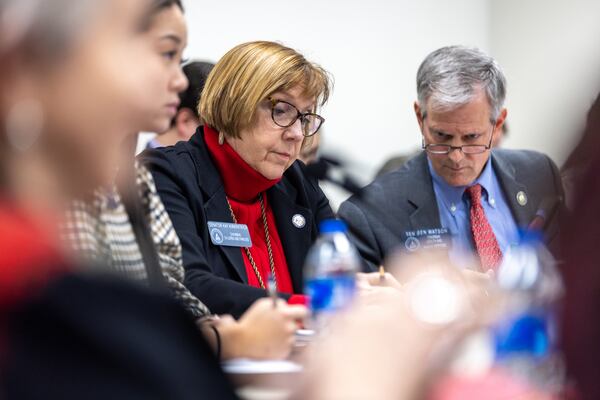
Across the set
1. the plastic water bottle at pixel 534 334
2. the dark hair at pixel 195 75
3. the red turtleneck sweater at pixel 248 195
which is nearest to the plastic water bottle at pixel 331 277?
the plastic water bottle at pixel 534 334

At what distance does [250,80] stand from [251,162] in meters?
0.25

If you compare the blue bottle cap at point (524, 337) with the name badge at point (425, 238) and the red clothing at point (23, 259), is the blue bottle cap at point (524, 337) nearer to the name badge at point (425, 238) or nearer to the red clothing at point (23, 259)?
the red clothing at point (23, 259)

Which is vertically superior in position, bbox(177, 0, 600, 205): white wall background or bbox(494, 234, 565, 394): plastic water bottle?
bbox(494, 234, 565, 394): plastic water bottle

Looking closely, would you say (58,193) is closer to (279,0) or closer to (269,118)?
(269,118)

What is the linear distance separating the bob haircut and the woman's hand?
1.05 meters

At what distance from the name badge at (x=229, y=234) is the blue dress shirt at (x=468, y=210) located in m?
0.72

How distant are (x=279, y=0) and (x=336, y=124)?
0.91 m

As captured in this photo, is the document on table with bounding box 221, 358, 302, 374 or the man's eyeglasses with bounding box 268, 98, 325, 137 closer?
the document on table with bounding box 221, 358, 302, 374

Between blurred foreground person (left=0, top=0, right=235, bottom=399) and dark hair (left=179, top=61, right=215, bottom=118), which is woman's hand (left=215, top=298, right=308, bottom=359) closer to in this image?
blurred foreground person (left=0, top=0, right=235, bottom=399)

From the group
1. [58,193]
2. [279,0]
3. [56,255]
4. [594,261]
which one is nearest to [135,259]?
[58,193]

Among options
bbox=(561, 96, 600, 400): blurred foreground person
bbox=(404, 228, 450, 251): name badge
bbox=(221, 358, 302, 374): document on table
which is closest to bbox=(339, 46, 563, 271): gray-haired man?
bbox=(404, 228, 450, 251): name badge

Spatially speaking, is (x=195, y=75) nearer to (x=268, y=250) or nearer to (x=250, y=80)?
(x=250, y=80)

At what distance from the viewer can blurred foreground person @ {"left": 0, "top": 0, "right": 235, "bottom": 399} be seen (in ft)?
2.77

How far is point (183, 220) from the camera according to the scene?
7.78ft
